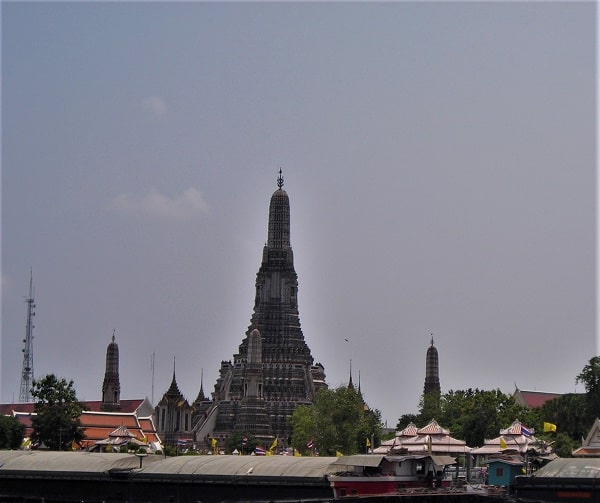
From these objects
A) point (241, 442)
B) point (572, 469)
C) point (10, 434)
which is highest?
point (241, 442)

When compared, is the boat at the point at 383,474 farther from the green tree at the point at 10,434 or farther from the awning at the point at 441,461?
the green tree at the point at 10,434

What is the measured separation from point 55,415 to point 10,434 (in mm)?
6382

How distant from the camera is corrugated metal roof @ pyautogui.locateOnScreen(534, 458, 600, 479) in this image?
3143 inches

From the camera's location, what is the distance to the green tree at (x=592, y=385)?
4852 inches

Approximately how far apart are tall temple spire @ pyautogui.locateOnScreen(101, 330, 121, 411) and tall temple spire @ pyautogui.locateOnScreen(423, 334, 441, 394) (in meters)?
42.6

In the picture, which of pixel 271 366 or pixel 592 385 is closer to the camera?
pixel 592 385

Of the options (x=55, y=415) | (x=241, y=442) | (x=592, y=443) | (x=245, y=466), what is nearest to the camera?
(x=245, y=466)

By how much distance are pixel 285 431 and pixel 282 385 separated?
7.72 meters

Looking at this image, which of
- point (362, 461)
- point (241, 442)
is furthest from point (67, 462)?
point (241, 442)

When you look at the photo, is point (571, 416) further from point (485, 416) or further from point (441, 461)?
point (441, 461)

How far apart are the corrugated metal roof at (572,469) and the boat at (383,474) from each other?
5935 mm

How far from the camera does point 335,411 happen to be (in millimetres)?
143500

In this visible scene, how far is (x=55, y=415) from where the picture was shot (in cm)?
12706

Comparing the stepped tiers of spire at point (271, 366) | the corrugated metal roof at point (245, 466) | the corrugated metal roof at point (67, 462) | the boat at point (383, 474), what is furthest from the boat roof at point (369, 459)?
the stepped tiers of spire at point (271, 366)
